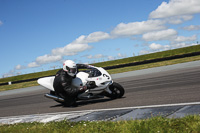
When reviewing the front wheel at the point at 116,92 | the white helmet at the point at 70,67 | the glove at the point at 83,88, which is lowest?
the front wheel at the point at 116,92

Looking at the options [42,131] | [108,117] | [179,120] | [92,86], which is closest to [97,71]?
[92,86]

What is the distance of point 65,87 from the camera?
9094 mm

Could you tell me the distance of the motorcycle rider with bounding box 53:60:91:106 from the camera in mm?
9000

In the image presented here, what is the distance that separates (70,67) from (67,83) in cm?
56

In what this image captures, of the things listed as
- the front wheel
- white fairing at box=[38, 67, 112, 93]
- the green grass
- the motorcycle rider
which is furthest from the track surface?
the green grass

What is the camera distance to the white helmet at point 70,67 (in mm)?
8961

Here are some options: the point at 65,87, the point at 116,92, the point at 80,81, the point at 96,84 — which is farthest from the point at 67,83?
the point at 116,92

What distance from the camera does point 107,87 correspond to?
9273 millimetres

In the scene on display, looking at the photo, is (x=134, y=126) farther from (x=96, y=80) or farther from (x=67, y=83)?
(x=67, y=83)

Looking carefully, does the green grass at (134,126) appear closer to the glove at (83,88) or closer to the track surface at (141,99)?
the track surface at (141,99)

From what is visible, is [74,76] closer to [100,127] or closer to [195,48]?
[100,127]

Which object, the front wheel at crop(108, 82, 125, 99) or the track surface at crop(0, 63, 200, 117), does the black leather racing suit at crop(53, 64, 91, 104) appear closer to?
the track surface at crop(0, 63, 200, 117)

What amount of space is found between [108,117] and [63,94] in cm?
337

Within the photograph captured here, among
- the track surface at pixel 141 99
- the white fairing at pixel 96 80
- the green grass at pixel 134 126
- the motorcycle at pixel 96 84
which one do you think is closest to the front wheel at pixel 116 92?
the motorcycle at pixel 96 84
